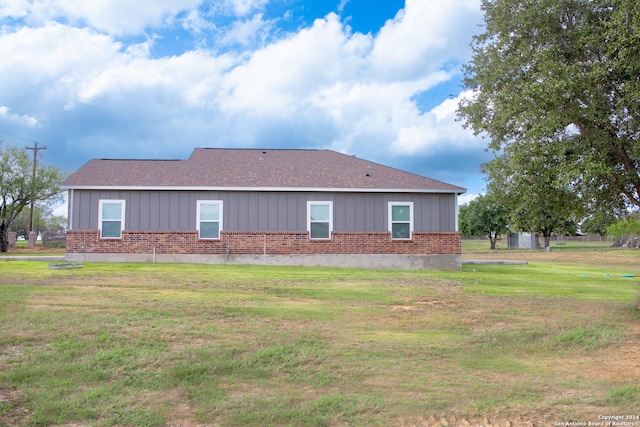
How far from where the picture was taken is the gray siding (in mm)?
19672

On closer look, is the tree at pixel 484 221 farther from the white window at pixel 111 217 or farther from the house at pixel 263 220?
the white window at pixel 111 217

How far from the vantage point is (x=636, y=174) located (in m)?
10.2

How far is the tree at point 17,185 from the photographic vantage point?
35594mm

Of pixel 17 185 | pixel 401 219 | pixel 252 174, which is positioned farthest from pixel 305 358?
pixel 17 185

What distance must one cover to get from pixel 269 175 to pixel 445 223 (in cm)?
712

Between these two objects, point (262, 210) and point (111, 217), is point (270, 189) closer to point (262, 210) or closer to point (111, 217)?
point (262, 210)

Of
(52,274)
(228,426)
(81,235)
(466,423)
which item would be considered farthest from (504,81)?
(81,235)

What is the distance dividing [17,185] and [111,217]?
20.8 m

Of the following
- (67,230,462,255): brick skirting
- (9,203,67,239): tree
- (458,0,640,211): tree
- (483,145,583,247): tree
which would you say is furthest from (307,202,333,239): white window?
(9,203,67,239): tree

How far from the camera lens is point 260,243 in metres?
19.7

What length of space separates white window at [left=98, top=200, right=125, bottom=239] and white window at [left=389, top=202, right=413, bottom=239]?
33.4 feet

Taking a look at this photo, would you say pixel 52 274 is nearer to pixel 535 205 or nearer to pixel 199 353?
pixel 199 353

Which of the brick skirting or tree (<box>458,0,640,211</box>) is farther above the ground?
tree (<box>458,0,640,211</box>)

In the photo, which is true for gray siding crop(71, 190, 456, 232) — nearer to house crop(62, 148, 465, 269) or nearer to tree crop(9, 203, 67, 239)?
house crop(62, 148, 465, 269)
